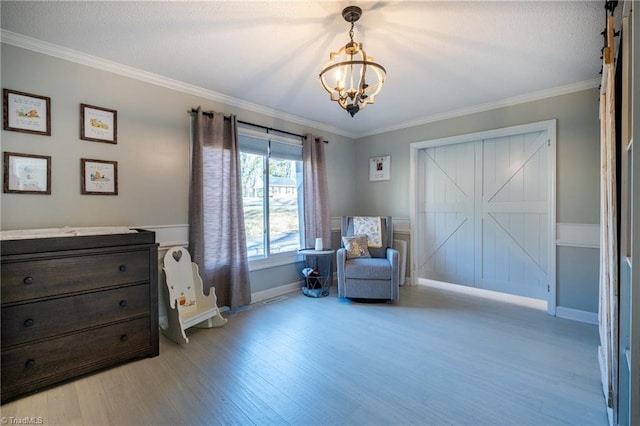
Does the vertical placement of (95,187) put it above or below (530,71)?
below

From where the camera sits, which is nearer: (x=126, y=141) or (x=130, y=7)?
(x=130, y=7)

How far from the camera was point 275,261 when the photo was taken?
3.79m

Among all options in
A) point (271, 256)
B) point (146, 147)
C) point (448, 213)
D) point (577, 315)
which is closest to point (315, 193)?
point (271, 256)

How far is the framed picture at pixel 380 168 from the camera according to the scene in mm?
4539

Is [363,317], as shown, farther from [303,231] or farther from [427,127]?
[427,127]

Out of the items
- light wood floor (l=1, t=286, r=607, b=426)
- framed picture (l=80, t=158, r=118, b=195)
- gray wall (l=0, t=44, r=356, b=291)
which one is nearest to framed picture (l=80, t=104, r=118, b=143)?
gray wall (l=0, t=44, r=356, b=291)

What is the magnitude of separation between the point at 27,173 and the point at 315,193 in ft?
9.58

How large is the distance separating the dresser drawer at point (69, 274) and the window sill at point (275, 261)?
4.56 feet

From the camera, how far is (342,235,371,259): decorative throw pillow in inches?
150

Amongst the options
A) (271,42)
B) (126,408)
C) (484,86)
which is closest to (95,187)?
(126,408)

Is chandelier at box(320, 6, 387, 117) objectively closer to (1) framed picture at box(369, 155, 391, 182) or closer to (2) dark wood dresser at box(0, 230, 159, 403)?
(2) dark wood dresser at box(0, 230, 159, 403)

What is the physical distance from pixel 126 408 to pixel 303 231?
2696 mm

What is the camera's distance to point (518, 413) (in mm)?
1645

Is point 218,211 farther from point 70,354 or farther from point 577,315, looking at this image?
point 577,315
